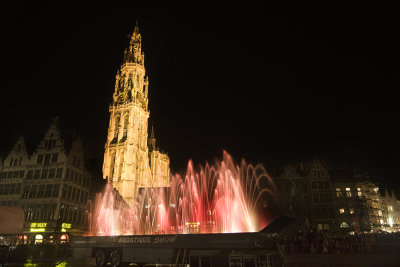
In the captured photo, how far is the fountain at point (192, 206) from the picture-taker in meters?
40.5

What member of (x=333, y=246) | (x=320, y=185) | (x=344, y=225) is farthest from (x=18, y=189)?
(x=344, y=225)

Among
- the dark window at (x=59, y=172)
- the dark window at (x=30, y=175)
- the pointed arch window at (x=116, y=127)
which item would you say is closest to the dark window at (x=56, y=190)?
the dark window at (x=59, y=172)

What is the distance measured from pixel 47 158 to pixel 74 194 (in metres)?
6.62

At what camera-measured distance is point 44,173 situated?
137ft

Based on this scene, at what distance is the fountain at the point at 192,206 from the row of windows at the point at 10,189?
11318 millimetres

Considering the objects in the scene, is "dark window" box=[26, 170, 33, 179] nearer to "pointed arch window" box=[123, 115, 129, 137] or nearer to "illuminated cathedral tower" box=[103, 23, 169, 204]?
"illuminated cathedral tower" box=[103, 23, 169, 204]

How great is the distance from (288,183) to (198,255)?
47.2 metres

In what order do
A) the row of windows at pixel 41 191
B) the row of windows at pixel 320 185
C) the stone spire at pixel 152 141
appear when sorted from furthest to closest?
the stone spire at pixel 152 141
the row of windows at pixel 320 185
the row of windows at pixel 41 191

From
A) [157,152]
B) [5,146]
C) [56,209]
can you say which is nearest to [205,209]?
[56,209]

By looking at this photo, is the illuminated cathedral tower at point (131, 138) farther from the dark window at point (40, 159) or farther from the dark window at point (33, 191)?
the dark window at point (33, 191)

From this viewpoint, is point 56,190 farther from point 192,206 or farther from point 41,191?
point 192,206

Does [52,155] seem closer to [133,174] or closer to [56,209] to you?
[56,209]

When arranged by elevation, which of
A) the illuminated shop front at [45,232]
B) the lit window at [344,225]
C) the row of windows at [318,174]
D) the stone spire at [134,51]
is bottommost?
the illuminated shop front at [45,232]

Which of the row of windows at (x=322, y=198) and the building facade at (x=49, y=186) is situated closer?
the building facade at (x=49, y=186)
